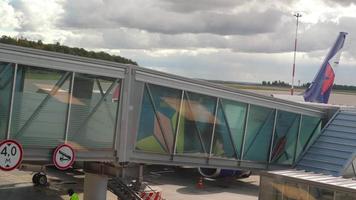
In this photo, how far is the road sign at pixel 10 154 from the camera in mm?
18422

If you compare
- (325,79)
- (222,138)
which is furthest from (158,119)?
(325,79)

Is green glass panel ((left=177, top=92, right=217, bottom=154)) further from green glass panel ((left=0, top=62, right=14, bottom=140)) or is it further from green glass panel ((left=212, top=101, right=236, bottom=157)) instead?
green glass panel ((left=0, top=62, right=14, bottom=140))

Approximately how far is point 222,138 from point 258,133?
2977 mm

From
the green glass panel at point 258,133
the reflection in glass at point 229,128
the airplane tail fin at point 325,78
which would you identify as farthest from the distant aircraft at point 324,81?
the reflection in glass at point 229,128

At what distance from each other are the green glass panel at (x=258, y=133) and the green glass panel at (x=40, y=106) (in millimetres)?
11483

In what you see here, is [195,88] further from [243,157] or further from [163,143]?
[243,157]

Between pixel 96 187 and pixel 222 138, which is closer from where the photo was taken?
pixel 96 187

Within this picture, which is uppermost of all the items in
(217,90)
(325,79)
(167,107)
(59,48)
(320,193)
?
(59,48)

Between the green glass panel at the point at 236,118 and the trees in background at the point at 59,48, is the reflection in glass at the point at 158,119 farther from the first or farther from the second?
the trees in background at the point at 59,48

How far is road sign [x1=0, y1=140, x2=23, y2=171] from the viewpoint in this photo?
18.4m

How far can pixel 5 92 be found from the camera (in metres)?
18.5

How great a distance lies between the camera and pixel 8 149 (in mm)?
18484

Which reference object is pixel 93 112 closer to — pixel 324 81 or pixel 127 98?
pixel 127 98

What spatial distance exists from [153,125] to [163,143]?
122 centimetres
